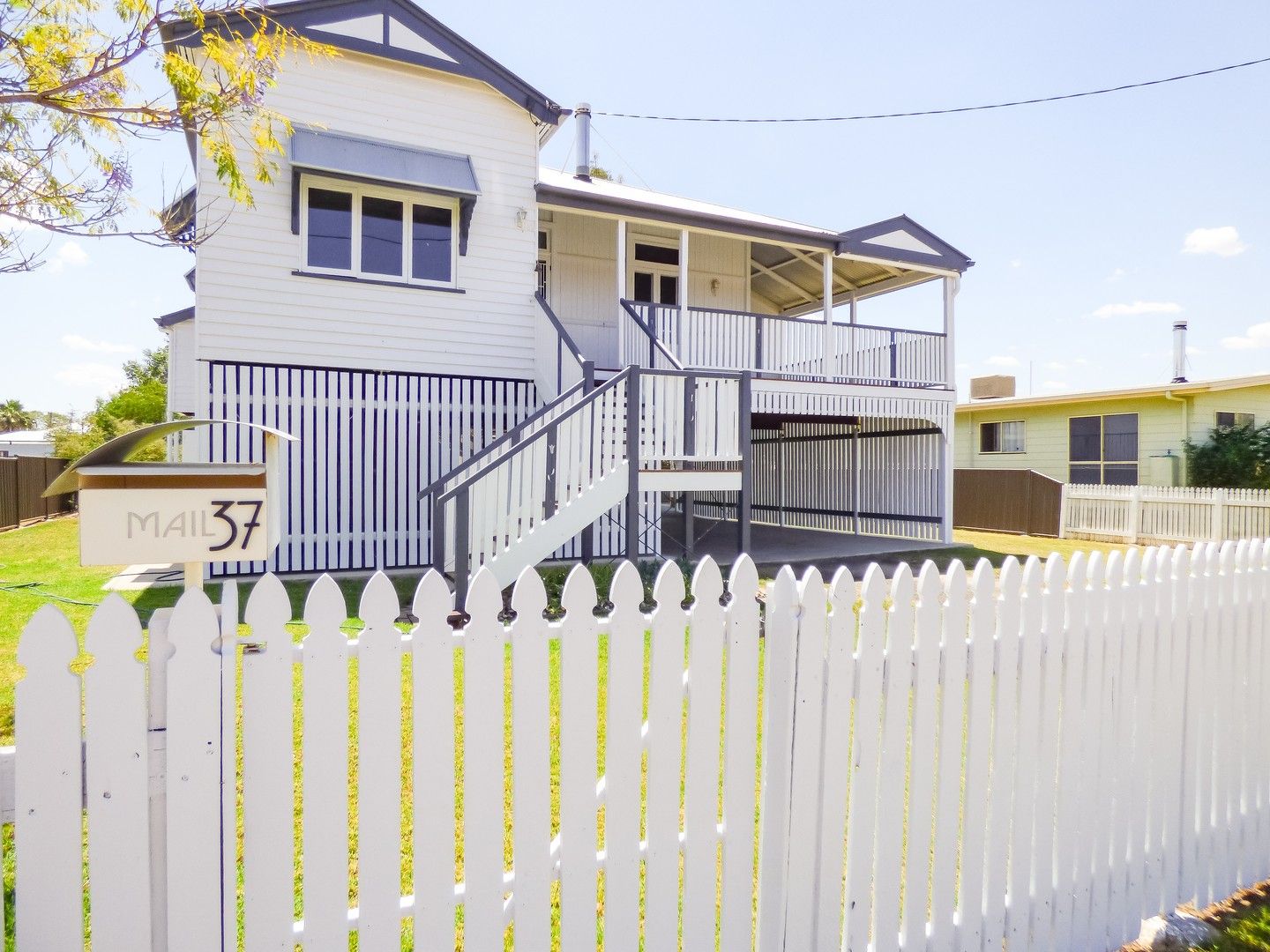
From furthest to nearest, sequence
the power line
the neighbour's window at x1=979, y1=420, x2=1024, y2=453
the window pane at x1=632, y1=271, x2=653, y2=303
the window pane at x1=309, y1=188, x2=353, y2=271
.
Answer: the neighbour's window at x1=979, y1=420, x2=1024, y2=453
the window pane at x1=632, y1=271, x2=653, y2=303
the power line
the window pane at x1=309, y1=188, x2=353, y2=271

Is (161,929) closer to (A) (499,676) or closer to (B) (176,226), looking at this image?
(A) (499,676)

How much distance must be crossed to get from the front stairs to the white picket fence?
11.1 meters

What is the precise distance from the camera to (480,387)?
35.1 feet

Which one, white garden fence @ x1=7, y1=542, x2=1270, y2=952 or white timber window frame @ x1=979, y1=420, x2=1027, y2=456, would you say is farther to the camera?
white timber window frame @ x1=979, y1=420, x2=1027, y2=456

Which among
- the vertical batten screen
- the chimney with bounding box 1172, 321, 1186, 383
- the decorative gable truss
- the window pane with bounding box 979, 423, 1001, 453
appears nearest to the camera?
the vertical batten screen

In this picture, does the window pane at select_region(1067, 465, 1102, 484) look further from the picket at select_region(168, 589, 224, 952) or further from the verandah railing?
the picket at select_region(168, 589, 224, 952)

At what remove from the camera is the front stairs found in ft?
23.4

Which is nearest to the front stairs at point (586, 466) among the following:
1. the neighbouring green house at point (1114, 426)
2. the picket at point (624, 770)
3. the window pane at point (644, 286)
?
the picket at point (624, 770)

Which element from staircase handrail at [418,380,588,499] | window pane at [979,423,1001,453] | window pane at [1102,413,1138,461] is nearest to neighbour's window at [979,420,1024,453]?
window pane at [979,423,1001,453]

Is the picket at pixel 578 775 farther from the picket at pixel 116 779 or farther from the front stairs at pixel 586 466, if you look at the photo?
the front stairs at pixel 586 466

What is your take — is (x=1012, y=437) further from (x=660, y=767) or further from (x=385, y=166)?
(x=660, y=767)

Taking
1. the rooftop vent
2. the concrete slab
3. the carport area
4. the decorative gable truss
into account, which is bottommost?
the concrete slab

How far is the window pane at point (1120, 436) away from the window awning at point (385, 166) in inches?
670

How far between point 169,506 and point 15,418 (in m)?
60.1
